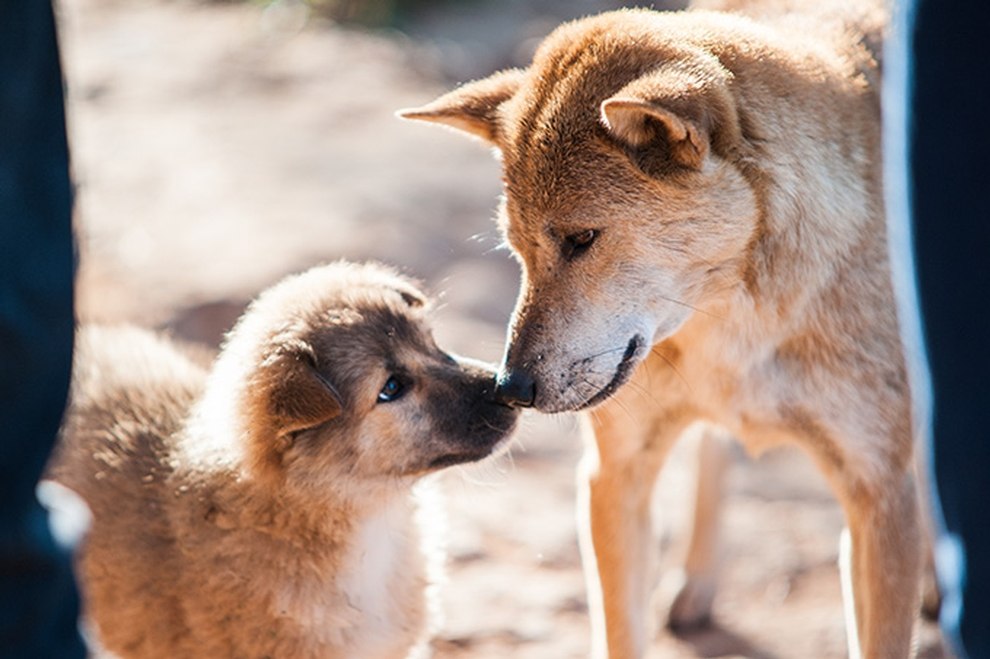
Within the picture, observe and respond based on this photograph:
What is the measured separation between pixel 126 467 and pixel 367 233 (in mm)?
2908

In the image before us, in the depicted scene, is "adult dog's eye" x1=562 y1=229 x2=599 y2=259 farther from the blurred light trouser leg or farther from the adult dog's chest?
the blurred light trouser leg

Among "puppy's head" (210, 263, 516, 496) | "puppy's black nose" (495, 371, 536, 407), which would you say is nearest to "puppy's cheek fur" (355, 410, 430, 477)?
"puppy's head" (210, 263, 516, 496)

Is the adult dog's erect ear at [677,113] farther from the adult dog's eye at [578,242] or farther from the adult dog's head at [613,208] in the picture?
the adult dog's eye at [578,242]

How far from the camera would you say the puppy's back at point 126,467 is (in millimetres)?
3666

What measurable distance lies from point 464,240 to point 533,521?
6.61 ft

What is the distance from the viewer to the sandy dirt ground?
188 inches

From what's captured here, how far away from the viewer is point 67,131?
86.2 inches

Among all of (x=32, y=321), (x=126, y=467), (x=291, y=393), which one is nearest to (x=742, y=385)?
(x=291, y=393)

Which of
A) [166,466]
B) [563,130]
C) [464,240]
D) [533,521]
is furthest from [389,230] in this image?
[563,130]

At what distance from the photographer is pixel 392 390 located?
362 centimetres

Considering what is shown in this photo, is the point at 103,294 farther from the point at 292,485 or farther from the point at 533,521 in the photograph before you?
the point at 292,485

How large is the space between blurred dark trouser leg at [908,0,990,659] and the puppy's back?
228 cm

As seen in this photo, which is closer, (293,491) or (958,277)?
(958,277)

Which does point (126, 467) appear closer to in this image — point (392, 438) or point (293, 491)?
point (293, 491)
